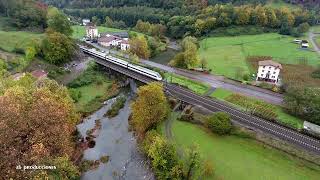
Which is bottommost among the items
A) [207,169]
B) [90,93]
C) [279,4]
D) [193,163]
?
[90,93]

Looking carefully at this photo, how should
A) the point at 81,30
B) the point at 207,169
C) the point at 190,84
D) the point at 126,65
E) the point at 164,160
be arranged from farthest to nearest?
the point at 81,30
the point at 126,65
the point at 190,84
the point at 207,169
the point at 164,160

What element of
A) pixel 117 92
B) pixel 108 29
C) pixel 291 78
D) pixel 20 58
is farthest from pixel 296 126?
pixel 108 29

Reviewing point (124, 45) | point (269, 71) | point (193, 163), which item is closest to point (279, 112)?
point (269, 71)

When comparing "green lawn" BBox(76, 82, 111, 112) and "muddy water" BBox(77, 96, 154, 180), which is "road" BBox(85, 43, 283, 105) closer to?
"green lawn" BBox(76, 82, 111, 112)

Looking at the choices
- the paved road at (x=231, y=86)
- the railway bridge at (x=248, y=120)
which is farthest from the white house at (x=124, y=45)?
the railway bridge at (x=248, y=120)

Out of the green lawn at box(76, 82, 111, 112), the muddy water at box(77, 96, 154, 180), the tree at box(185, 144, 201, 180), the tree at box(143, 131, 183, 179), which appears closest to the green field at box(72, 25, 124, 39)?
the green lawn at box(76, 82, 111, 112)

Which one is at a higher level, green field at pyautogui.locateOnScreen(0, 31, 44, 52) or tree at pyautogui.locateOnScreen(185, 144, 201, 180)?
green field at pyautogui.locateOnScreen(0, 31, 44, 52)

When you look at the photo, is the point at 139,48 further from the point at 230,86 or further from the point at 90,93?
the point at 230,86
